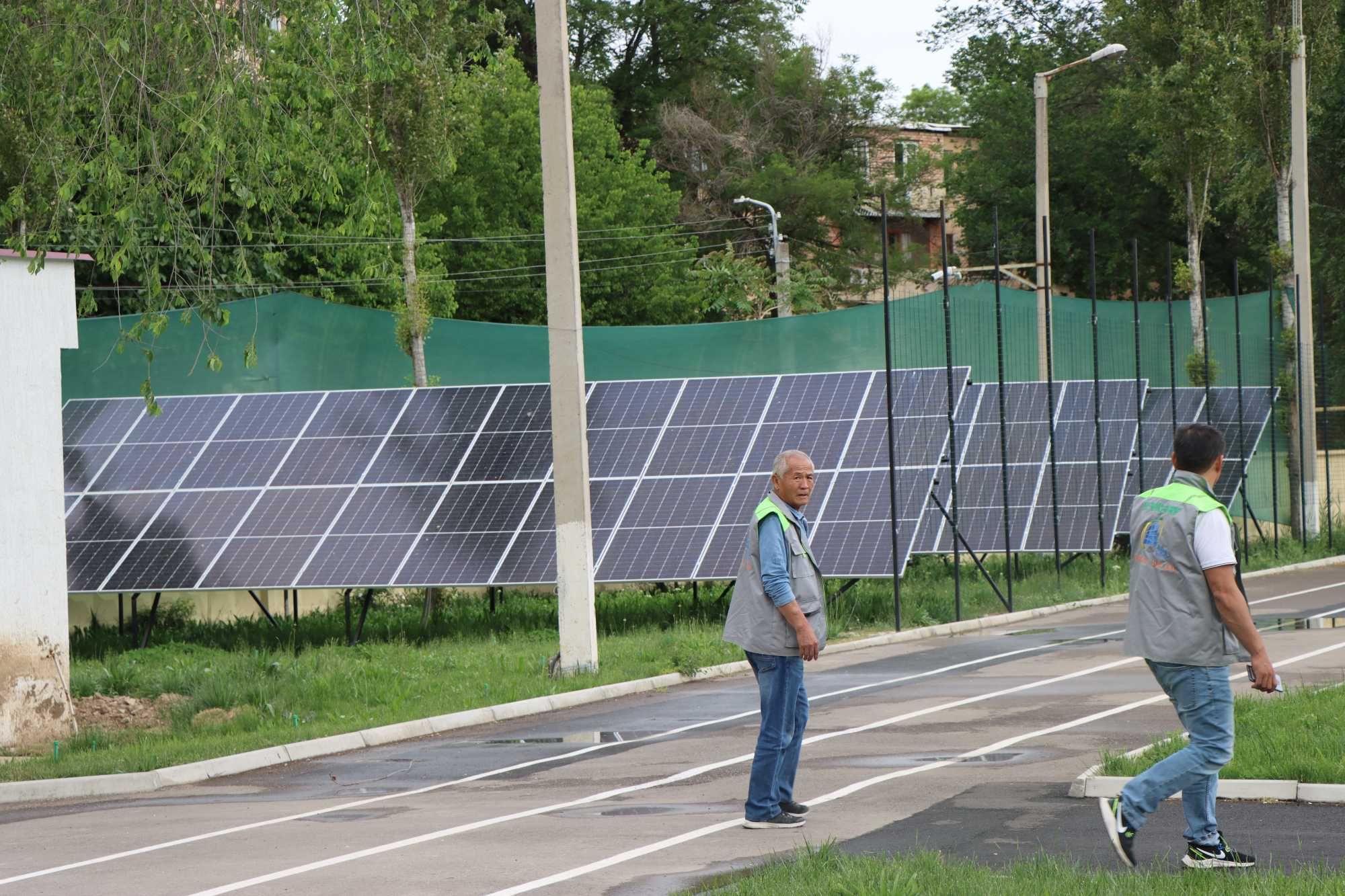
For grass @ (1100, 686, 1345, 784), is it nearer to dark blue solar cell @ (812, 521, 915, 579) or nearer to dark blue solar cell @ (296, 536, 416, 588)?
dark blue solar cell @ (812, 521, 915, 579)

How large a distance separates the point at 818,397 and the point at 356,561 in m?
6.25

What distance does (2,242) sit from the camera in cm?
1531

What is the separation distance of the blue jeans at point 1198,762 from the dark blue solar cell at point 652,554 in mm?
12139

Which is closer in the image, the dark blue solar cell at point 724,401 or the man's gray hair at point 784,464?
the man's gray hair at point 784,464

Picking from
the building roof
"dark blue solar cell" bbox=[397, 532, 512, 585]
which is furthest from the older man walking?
"dark blue solar cell" bbox=[397, 532, 512, 585]

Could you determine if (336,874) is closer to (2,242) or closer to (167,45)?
(167,45)

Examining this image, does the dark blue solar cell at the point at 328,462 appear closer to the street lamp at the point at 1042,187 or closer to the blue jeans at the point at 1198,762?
the street lamp at the point at 1042,187

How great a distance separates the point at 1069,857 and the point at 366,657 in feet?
39.3

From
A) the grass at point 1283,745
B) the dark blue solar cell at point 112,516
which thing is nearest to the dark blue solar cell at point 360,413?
the dark blue solar cell at point 112,516

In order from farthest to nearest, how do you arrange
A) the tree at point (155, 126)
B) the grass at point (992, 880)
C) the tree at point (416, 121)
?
1. the tree at point (416, 121)
2. the tree at point (155, 126)
3. the grass at point (992, 880)

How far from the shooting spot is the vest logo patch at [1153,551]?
7.62 metres

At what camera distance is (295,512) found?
72.0 ft

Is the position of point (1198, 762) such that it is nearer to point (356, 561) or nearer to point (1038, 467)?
point (356, 561)

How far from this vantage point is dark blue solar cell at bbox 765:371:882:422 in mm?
22641
